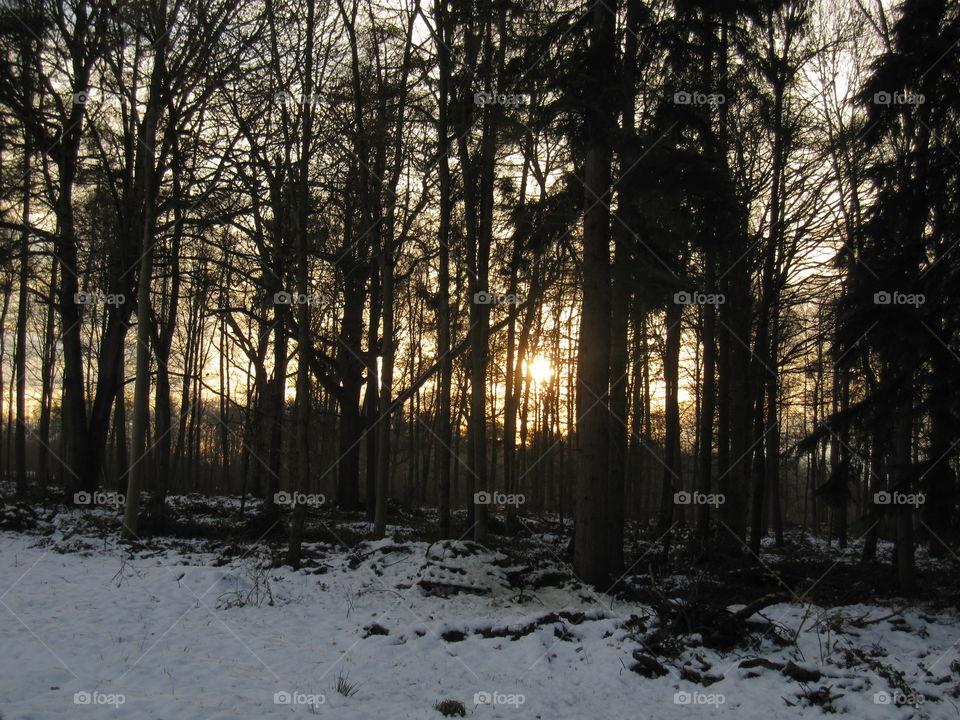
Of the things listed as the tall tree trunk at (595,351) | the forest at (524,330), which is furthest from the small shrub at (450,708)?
the tall tree trunk at (595,351)

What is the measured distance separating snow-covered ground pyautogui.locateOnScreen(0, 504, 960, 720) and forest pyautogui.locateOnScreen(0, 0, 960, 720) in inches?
2.0

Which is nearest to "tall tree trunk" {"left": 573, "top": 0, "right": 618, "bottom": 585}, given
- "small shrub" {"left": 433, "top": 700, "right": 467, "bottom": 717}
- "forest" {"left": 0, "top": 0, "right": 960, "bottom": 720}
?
"forest" {"left": 0, "top": 0, "right": 960, "bottom": 720}

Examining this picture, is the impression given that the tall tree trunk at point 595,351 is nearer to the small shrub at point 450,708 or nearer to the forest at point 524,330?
the forest at point 524,330

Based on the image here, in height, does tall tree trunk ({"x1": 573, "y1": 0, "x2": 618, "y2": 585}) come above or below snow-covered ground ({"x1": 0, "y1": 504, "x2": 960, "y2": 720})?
above

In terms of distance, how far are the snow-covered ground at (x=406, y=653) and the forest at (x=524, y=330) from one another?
5 centimetres

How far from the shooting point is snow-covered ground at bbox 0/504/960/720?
18.8 ft

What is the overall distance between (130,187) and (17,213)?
816cm

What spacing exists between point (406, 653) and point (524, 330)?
1229 centimetres

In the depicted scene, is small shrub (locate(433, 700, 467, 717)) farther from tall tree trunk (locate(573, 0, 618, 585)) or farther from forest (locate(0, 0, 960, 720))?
tall tree trunk (locate(573, 0, 618, 585))

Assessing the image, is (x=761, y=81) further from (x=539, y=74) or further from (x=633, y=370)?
(x=633, y=370)

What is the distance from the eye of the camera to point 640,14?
432 inches

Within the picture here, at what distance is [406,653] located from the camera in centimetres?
729

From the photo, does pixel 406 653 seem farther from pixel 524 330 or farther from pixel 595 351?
pixel 524 330

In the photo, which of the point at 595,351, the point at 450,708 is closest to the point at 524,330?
the point at 595,351
